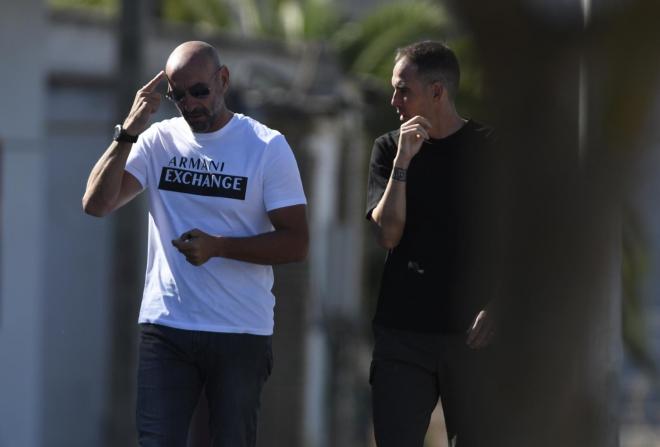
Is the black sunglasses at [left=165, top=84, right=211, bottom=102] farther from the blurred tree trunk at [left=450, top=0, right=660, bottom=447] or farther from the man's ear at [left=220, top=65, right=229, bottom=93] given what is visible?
the blurred tree trunk at [left=450, top=0, right=660, bottom=447]

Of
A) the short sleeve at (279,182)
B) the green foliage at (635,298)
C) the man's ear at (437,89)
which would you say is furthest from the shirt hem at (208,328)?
the green foliage at (635,298)

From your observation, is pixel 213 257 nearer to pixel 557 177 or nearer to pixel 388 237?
pixel 388 237

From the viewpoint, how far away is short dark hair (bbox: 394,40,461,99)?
4473mm

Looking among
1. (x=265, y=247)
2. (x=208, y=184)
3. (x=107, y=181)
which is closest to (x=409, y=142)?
(x=265, y=247)

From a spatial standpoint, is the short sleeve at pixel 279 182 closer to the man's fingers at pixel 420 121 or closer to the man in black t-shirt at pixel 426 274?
the man in black t-shirt at pixel 426 274

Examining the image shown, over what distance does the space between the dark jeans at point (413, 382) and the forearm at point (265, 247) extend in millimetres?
351

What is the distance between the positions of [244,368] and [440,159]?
2.82 feet

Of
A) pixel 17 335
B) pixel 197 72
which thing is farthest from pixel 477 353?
pixel 17 335

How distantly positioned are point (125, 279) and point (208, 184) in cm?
736

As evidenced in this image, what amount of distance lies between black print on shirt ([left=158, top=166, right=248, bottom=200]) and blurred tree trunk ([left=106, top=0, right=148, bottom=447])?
7087 mm

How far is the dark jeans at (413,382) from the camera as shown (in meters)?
4.46

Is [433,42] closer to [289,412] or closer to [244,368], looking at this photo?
[244,368]

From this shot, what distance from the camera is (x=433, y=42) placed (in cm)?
455

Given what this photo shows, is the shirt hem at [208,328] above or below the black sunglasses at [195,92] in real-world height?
below
